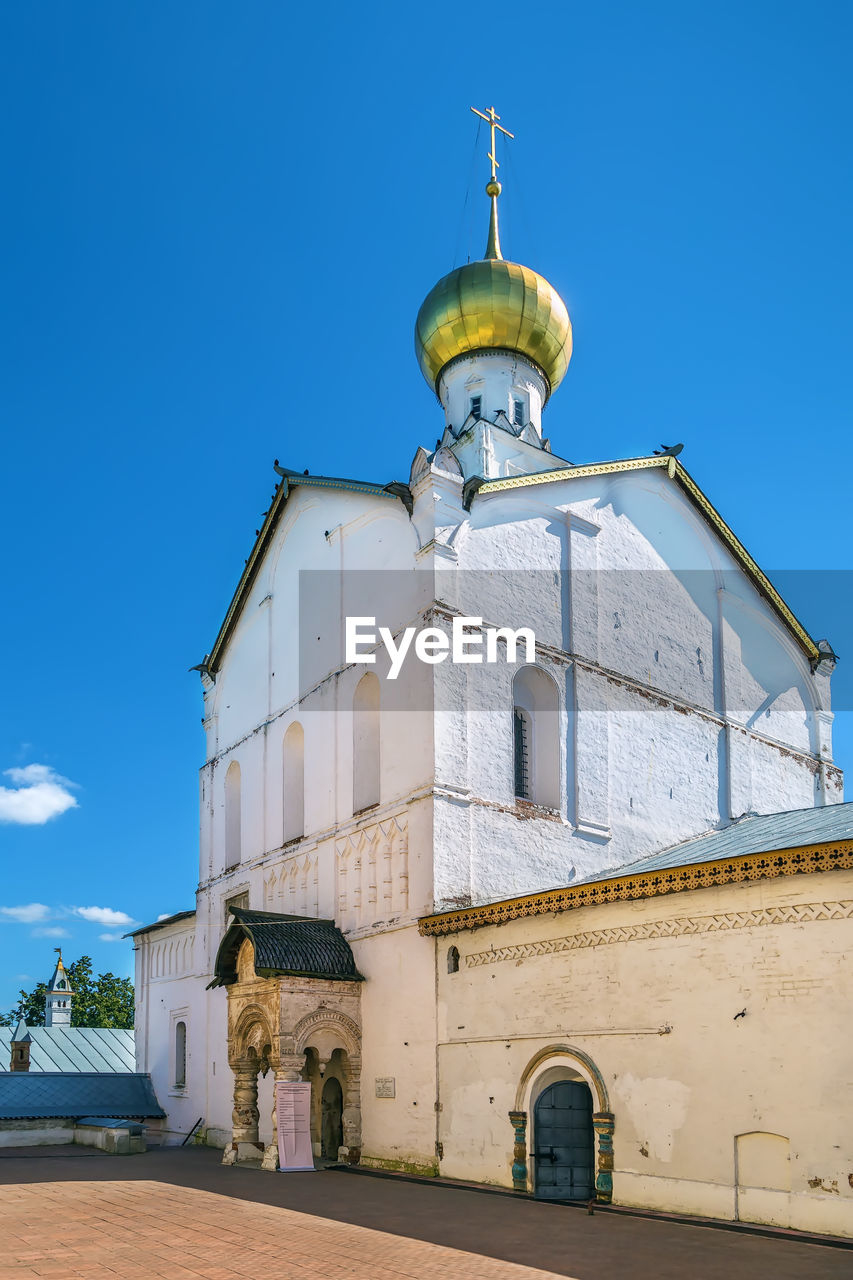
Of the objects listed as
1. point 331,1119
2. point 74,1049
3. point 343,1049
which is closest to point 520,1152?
point 343,1049

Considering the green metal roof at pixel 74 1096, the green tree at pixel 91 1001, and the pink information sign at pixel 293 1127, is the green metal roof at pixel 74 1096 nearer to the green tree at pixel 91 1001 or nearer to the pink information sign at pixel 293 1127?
the pink information sign at pixel 293 1127

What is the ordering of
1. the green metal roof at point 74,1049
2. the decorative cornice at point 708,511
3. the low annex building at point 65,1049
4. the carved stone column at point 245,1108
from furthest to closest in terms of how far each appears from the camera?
the green metal roof at point 74,1049, the low annex building at point 65,1049, the decorative cornice at point 708,511, the carved stone column at point 245,1108

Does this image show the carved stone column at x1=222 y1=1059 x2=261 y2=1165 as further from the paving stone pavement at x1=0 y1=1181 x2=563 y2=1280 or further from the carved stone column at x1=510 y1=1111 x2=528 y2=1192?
the carved stone column at x1=510 y1=1111 x2=528 y2=1192

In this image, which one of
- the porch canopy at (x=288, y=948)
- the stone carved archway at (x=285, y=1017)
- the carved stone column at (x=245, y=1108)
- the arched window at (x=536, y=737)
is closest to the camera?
the stone carved archway at (x=285, y=1017)

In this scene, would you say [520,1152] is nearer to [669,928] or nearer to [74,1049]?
[669,928]

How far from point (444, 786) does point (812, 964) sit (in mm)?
5677

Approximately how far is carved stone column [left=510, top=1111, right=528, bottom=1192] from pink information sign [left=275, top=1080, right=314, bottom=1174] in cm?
316

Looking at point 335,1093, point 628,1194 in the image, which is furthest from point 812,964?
point 335,1093

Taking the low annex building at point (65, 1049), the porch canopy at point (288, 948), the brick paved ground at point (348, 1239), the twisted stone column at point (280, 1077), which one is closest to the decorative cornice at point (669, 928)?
the brick paved ground at point (348, 1239)

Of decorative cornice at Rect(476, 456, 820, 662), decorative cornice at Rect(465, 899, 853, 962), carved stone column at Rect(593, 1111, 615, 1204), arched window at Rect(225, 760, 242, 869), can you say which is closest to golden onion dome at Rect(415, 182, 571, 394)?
decorative cornice at Rect(476, 456, 820, 662)

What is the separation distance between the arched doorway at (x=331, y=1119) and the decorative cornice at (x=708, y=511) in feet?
28.2

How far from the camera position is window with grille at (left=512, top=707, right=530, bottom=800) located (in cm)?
1573

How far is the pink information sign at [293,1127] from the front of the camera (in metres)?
14.0

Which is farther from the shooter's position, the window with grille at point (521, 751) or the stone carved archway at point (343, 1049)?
the window with grille at point (521, 751)
